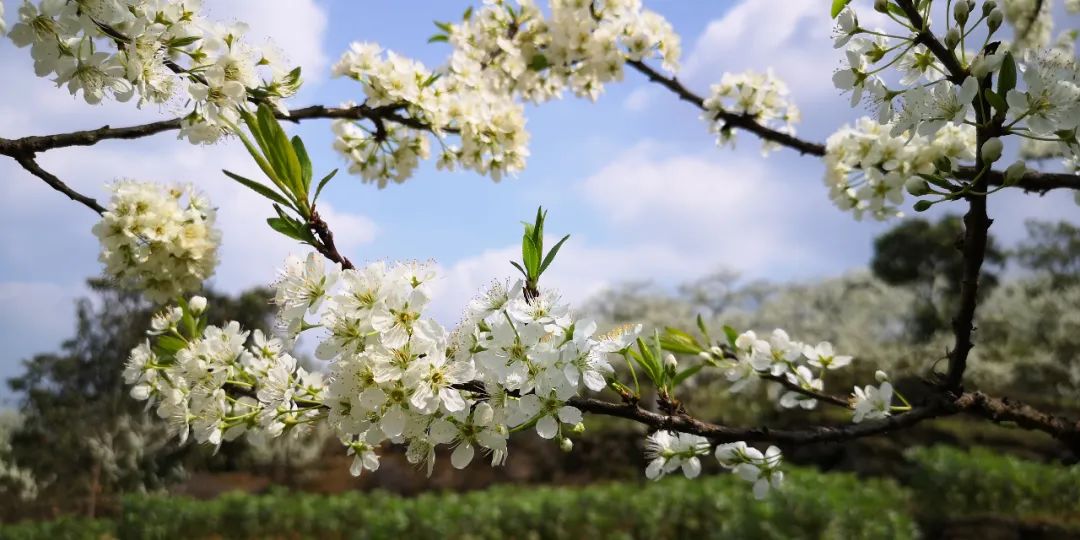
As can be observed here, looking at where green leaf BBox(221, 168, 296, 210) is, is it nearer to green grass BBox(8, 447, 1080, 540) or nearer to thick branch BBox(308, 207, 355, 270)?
thick branch BBox(308, 207, 355, 270)

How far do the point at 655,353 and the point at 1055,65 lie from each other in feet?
2.00

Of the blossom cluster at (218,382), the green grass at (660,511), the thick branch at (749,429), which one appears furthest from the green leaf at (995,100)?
the green grass at (660,511)

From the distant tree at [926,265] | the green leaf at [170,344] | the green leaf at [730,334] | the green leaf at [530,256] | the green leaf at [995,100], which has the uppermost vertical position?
the distant tree at [926,265]

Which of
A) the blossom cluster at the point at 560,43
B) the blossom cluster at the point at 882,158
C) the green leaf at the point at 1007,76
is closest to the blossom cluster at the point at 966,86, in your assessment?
the green leaf at the point at 1007,76

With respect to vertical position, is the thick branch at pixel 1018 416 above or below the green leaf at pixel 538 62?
below

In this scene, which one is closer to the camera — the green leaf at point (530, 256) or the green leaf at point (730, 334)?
the green leaf at point (530, 256)

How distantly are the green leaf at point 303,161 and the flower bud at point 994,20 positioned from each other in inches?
31.1

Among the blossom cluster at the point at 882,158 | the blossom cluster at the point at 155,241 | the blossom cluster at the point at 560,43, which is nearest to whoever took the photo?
the blossom cluster at the point at 155,241

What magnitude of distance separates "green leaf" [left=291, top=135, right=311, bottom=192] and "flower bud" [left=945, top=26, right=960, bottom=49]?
2.41 feet

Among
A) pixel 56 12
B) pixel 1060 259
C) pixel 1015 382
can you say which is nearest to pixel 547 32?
pixel 56 12

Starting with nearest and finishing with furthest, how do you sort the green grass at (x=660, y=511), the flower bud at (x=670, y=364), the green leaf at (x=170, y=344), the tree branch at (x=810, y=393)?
the flower bud at (x=670, y=364) → the green leaf at (x=170, y=344) → the tree branch at (x=810, y=393) → the green grass at (x=660, y=511)

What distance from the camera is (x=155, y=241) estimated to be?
1.50m

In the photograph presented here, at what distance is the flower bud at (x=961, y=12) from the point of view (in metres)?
0.86

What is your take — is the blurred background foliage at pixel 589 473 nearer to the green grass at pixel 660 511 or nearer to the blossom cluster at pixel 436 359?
the green grass at pixel 660 511
